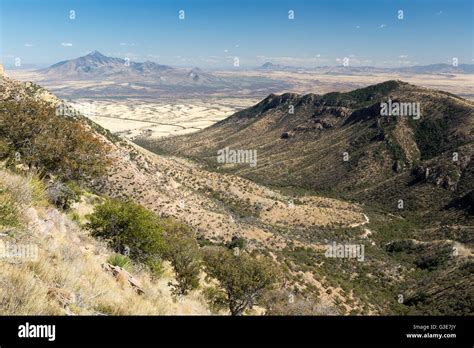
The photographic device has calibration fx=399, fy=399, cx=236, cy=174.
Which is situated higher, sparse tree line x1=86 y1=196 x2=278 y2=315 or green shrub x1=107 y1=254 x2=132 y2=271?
green shrub x1=107 y1=254 x2=132 y2=271

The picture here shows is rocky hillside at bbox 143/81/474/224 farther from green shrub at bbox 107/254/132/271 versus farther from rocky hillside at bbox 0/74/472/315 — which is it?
green shrub at bbox 107/254/132/271

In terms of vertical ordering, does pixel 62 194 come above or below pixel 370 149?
above

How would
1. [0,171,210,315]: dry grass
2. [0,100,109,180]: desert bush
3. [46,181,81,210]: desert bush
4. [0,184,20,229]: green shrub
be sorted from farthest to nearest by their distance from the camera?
[0,100,109,180]: desert bush → [46,181,81,210]: desert bush → [0,184,20,229]: green shrub → [0,171,210,315]: dry grass

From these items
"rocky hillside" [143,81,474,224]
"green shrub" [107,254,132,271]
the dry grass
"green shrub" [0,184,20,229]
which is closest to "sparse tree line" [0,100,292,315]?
"green shrub" [107,254,132,271]

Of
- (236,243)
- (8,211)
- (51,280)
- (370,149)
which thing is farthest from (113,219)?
(370,149)

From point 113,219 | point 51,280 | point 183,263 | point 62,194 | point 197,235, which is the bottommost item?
point 197,235

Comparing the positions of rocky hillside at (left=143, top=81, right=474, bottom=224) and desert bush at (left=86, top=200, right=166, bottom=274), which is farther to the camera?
rocky hillside at (left=143, top=81, right=474, bottom=224)

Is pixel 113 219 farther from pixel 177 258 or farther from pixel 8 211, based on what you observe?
pixel 8 211

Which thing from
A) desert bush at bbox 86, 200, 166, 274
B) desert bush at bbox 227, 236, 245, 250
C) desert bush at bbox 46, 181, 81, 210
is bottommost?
desert bush at bbox 227, 236, 245, 250
